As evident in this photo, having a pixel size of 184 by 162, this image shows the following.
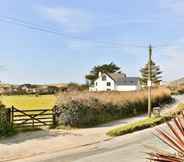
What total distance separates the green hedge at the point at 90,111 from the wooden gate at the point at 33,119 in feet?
2.21

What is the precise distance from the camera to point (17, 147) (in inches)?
790

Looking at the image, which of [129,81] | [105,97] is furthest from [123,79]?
[105,97]

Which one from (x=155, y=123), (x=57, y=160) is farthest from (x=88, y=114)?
(x=57, y=160)

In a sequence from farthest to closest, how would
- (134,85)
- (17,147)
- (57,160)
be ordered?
1. (134,85)
2. (17,147)
3. (57,160)

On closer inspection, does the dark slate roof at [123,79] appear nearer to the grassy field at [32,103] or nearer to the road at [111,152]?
the grassy field at [32,103]

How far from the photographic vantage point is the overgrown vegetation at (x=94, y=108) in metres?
27.3

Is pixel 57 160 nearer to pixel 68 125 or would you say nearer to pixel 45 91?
pixel 68 125

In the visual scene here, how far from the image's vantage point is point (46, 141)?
21703mm

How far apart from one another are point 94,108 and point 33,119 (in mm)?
5757

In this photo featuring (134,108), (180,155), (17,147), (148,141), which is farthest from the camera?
(134,108)

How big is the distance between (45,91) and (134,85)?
31.3 meters

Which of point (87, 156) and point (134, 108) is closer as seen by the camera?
point (87, 156)

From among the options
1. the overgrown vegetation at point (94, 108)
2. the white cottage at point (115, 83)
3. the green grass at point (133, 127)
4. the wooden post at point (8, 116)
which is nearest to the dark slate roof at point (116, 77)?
the white cottage at point (115, 83)

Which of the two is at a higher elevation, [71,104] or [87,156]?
[71,104]
